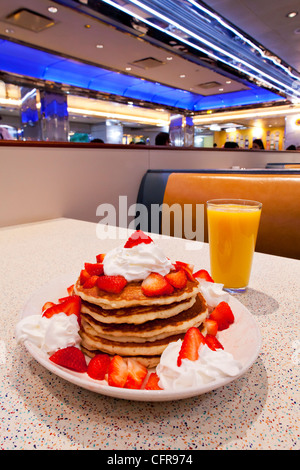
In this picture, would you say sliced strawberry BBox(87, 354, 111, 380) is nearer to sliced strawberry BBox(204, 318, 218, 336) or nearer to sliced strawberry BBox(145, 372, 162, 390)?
sliced strawberry BBox(145, 372, 162, 390)

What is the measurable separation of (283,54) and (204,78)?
1.95 meters

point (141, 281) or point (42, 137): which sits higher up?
point (42, 137)

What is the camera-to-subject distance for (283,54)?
643cm

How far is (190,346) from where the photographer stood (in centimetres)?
49

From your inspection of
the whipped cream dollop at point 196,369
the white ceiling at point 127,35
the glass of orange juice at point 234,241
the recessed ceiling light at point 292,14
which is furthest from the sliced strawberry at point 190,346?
the recessed ceiling light at point 292,14

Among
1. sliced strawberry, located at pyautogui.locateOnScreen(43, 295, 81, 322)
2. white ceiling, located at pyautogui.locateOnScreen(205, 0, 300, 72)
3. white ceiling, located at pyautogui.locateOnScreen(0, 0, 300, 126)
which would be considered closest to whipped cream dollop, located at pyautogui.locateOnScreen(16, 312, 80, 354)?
sliced strawberry, located at pyautogui.locateOnScreen(43, 295, 81, 322)

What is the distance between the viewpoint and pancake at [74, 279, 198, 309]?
519 mm

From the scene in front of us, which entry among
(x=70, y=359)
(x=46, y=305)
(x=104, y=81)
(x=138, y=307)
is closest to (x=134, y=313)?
(x=138, y=307)

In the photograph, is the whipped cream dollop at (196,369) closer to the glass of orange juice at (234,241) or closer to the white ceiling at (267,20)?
the glass of orange juice at (234,241)

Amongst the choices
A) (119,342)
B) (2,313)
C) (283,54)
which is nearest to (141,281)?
(119,342)

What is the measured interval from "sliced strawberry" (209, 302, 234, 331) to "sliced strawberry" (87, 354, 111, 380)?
224 millimetres

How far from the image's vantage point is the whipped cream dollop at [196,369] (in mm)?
441

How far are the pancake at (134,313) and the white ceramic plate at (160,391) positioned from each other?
90mm
